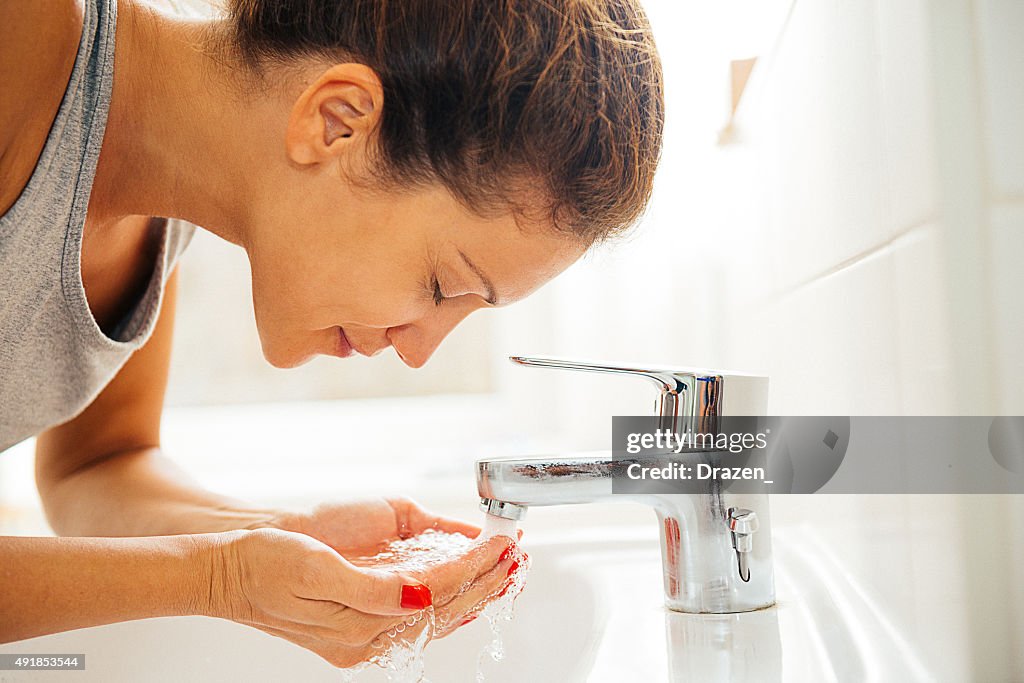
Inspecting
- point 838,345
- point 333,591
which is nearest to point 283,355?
point 333,591

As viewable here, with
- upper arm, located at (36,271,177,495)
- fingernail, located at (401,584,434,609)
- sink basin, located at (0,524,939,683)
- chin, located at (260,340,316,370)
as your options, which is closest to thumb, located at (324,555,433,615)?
fingernail, located at (401,584,434,609)

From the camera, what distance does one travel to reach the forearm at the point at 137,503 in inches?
32.4

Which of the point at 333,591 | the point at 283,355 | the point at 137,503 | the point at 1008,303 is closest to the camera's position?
the point at 1008,303

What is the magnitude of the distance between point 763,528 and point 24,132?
58 cm

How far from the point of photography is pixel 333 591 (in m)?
0.55

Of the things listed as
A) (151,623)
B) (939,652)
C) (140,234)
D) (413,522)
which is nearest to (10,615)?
(151,623)

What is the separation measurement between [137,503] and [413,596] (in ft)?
1.34

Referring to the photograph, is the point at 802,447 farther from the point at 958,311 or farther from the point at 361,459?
the point at 361,459

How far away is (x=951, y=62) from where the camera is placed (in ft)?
1.44

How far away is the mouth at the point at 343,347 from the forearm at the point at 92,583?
0.69ft

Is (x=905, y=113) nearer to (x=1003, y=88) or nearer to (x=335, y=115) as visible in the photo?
(x=1003, y=88)

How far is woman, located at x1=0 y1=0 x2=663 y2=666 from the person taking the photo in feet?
1.90

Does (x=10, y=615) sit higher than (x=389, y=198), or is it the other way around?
(x=389, y=198)

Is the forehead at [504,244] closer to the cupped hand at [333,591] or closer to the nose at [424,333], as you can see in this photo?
the nose at [424,333]
